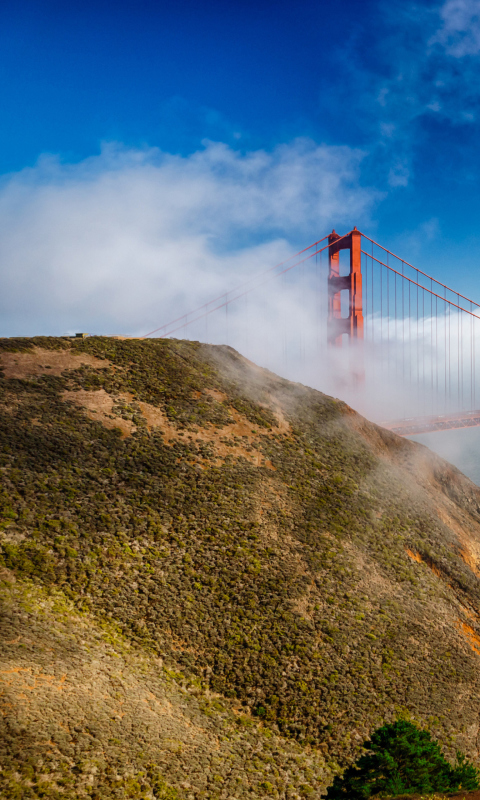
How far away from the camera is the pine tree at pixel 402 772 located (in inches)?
371

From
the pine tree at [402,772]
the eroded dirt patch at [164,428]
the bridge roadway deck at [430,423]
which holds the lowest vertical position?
the pine tree at [402,772]

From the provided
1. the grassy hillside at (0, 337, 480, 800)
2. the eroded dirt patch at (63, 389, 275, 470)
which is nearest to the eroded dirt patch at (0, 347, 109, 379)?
the grassy hillside at (0, 337, 480, 800)

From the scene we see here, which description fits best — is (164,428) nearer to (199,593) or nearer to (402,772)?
(199,593)

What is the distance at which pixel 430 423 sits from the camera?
54.9 metres

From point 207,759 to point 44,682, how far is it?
4471 mm

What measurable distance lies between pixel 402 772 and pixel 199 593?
336 inches

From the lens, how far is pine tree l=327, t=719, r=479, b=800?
943cm

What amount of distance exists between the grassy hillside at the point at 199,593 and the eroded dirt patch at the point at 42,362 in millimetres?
152

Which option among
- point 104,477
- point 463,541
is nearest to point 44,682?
point 104,477

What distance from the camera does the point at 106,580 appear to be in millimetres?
15438

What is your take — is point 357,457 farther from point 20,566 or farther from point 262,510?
point 20,566

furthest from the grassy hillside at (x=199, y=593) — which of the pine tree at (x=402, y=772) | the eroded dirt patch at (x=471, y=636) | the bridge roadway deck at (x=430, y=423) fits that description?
the bridge roadway deck at (x=430, y=423)

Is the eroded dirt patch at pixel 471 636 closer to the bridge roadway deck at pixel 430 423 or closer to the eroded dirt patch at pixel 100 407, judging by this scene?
the eroded dirt patch at pixel 100 407

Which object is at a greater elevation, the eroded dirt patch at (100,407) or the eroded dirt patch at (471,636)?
the eroded dirt patch at (100,407)
